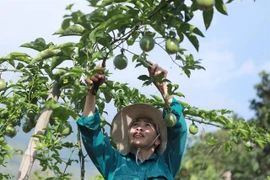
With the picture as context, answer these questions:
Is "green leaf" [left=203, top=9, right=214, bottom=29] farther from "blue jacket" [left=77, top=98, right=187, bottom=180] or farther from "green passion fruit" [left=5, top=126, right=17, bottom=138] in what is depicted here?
"green passion fruit" [left=5, top=126, right=17, bottom=138]

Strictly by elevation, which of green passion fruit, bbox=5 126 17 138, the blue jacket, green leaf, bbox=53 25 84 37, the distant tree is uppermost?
the distant tree

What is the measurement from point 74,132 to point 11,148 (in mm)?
329

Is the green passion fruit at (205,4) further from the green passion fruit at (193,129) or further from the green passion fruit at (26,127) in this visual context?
the green passion fruit at (26,127)

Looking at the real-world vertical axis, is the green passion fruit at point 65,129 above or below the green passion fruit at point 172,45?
below

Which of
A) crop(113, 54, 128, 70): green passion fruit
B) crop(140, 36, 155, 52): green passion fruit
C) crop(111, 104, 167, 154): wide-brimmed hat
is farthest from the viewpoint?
crop(111, 104, 167, 154): wide-brimmed hat

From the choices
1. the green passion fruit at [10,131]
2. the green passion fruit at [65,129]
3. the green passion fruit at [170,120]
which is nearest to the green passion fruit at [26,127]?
the green passion fruit at [10,131]

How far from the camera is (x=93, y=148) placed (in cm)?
193

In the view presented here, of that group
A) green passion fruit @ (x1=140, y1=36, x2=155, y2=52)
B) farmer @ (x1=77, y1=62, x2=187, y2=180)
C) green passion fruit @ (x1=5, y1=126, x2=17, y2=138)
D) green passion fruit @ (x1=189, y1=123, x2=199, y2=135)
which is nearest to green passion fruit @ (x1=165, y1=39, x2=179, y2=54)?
green passion fruit @ (x1=140, y1=36, x2=155, y2=52)

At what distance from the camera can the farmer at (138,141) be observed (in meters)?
1.90

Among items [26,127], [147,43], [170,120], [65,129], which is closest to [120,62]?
[147,43]

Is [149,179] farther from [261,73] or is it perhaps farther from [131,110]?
[261,73]

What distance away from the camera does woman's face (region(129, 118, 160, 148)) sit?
1.99 meters

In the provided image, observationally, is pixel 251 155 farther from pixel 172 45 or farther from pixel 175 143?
pixel 172 45

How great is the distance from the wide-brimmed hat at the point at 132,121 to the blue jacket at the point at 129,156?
66 mm
